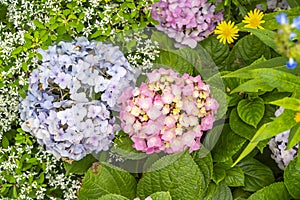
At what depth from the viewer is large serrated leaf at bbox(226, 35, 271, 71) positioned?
137cm

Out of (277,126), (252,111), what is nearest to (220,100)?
(252,111)

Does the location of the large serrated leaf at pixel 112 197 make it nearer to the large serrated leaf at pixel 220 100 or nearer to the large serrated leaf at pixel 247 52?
the large serrated leaf at pixel 220 100

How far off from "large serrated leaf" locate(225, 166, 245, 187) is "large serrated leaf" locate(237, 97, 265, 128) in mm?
176

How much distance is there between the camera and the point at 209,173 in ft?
4.26

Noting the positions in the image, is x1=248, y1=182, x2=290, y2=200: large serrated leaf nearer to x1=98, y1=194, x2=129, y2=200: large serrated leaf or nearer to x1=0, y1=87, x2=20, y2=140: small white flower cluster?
x1=98, y1=194, x2=129, y2=200: large serrated leaf

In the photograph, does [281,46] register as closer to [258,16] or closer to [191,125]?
[191,125]

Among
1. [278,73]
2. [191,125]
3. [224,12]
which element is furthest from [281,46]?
[224,12]

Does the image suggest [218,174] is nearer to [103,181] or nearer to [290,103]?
[103,181]

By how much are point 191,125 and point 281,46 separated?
0.63 m

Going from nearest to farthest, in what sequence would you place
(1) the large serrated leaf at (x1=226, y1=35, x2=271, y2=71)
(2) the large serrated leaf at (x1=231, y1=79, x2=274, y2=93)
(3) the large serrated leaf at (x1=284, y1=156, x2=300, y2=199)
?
(2) the large serrated leaf at (x1=231, y1=79, x2=274, y2=93) < (3) the large serrated leaf at (x1=284, y1=156, x2=300, y2=199) < (1) the large serrated leaf at (x1=226, y1=35, x2=271, y2=71)

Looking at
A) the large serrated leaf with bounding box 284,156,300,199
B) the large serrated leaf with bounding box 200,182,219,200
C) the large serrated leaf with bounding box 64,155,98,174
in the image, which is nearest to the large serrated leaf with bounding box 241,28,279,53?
the large serrated leaf with bounding box 284,156,300,199

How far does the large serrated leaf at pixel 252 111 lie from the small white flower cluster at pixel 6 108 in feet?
1.96

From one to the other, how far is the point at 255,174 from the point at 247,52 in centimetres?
34

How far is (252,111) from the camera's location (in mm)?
1248
